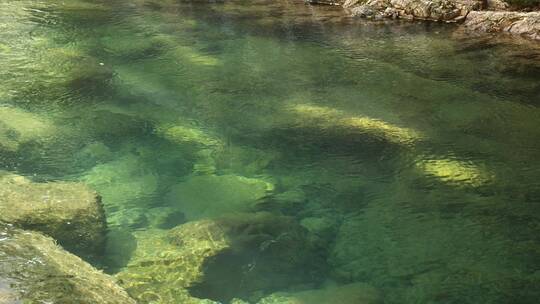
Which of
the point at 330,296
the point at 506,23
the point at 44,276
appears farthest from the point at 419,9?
the point at 44,276

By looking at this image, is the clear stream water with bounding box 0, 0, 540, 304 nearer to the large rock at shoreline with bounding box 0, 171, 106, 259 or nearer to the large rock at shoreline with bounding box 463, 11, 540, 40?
the large rock at shoreline with bounding box 0, 171, 106, 259

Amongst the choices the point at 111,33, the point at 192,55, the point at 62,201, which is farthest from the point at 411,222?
the point at 111,33

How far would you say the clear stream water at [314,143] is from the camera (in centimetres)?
705

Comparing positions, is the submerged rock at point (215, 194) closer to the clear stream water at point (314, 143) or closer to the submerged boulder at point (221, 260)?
the clear stream water at point (314, 143)

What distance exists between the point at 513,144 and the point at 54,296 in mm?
8560

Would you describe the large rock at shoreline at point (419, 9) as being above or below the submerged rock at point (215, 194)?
above

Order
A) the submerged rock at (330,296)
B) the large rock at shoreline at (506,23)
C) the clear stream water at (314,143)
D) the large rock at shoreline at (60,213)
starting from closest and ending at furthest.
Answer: the submerged rock at (330,296)
the large rock at shoreline at (60,213)
the clear stream water at (314,143)
the large rock at shoreline at (506,23)

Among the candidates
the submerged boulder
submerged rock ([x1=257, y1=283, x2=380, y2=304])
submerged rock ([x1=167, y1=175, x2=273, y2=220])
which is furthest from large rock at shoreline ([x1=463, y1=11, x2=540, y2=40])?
submerged rock ([x1=257, y1=283, x2=380, y2=304])

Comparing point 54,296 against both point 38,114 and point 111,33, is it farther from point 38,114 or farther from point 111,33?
point 111,33

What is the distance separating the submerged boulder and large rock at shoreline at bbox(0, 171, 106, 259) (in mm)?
622

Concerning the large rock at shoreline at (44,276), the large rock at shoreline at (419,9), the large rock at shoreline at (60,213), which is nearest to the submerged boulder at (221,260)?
the large rock at shoreline at (60,213)

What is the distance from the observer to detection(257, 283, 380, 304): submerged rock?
19.8 feet

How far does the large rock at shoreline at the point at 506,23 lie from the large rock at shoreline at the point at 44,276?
17.5m

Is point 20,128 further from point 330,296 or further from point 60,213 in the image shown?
point 330,296
